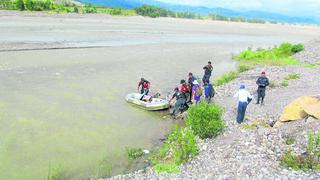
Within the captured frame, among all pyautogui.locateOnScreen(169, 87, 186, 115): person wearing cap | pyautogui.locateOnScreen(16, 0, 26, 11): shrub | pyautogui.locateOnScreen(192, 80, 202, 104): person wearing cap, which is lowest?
pyautogui.locateOnScreen(169, 87, 186, 115): person wearing cap

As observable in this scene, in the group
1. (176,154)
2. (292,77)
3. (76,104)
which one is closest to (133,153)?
(176,154)

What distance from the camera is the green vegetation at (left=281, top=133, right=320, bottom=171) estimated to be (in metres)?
15.4

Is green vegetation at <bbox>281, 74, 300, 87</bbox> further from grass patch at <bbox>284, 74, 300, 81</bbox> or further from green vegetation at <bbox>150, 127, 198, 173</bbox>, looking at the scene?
green vegetation at <bbox>150, 127, 198, 173</bbox>

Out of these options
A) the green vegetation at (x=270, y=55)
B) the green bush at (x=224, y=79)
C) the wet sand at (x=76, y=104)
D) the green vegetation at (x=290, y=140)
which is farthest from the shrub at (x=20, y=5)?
the green vegetation at (x=290, y=140)

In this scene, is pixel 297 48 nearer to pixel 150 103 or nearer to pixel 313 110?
pixel 150 103

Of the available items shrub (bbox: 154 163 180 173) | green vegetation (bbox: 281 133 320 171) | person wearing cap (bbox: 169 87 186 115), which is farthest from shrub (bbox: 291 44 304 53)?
shrub (bbox: 154 163 180 173)

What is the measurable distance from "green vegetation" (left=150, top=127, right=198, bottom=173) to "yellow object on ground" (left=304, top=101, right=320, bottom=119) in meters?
6.07

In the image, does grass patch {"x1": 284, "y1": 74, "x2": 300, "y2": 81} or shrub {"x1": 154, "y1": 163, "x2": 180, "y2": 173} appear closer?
shrub {"x1": 154, "y1": 163, "x2": 180, "y2": 173}

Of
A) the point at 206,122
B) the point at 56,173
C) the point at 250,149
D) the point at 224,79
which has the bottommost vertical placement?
the point at 56,173

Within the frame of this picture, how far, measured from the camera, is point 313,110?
1966 centimetres

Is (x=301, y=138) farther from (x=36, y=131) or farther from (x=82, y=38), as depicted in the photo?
(x=82, y=38)

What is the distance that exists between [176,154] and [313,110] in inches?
292

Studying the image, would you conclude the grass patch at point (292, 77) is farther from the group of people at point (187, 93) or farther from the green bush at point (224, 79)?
the group of people at point (187, 93)

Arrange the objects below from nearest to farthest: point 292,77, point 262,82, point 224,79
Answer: point 262,82 < point 292,77 < point 224,79
